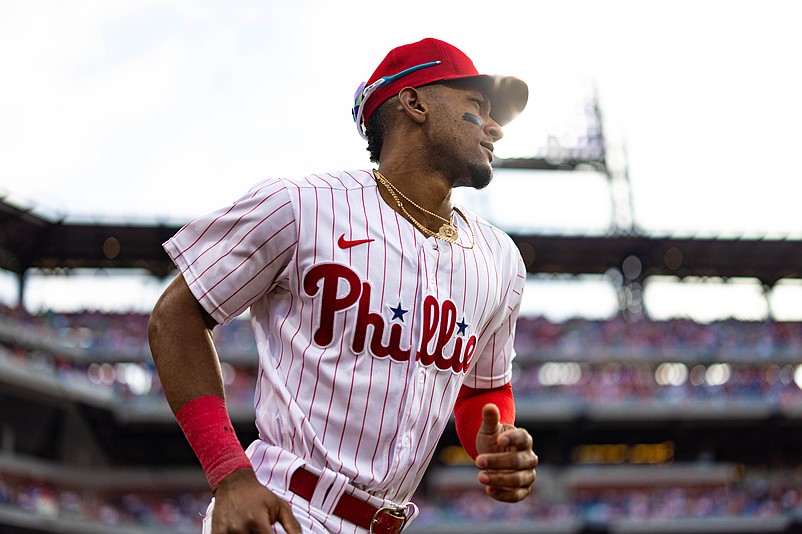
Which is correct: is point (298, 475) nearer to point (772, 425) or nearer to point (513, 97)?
point (513, 97)

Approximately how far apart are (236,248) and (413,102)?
72 centimetres

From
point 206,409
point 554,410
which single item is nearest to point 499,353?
point 206,409

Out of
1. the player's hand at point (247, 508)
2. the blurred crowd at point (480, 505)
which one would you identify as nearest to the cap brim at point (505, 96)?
the player's hand at point (247, 508)

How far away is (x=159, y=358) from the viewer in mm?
2176

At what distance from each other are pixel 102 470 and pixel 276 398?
2685 centimetres

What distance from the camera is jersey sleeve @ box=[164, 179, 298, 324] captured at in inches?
88.4

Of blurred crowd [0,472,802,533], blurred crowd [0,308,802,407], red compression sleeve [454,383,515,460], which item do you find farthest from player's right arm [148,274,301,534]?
blurred crowd [0,308,802,407]

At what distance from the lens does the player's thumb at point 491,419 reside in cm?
213

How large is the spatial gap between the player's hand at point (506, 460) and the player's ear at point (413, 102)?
35.7 inches

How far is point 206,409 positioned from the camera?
210cm

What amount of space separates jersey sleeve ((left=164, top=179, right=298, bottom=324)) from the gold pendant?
1.48ft

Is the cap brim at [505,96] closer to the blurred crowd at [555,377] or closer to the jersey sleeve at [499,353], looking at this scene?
the jersey sleeve at [499,353]

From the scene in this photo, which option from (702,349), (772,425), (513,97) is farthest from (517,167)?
(513,97)

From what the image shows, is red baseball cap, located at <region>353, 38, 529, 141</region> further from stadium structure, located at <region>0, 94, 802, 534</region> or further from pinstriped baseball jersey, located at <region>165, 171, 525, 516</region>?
stadium structure, located at <region>0, 94, 802, 534</region>
